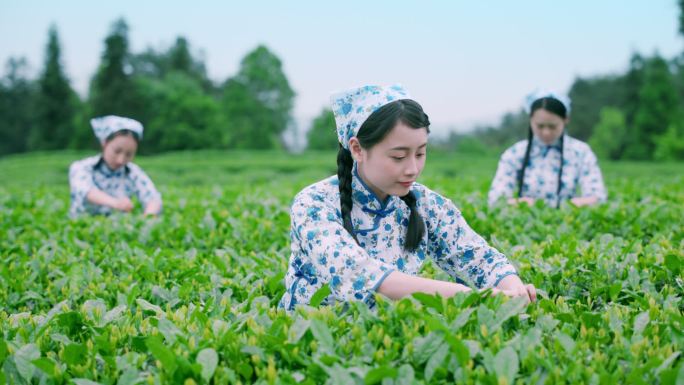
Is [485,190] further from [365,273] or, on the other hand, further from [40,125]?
[40,125]

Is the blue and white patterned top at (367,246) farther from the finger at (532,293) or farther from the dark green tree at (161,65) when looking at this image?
the dark green tree at (161,65)

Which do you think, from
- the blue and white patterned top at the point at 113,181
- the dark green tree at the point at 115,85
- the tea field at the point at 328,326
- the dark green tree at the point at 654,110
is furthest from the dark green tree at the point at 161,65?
the tea field at the point at 328,326

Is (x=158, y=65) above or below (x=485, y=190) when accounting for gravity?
above

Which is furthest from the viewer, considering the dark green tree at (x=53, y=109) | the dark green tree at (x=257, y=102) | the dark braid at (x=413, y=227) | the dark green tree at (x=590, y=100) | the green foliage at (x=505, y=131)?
the green foliage at (x=505, y=131)

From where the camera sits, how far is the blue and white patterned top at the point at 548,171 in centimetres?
585

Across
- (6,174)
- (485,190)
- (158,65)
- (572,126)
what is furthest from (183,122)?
(485,190)

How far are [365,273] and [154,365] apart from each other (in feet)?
2.69

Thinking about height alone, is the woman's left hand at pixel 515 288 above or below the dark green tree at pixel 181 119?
below

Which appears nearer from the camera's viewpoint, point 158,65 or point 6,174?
point 6,174

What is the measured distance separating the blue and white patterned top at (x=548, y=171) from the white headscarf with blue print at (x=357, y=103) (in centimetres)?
350

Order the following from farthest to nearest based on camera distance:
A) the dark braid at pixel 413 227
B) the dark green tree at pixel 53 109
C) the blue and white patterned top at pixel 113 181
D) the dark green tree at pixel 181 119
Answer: the dark green tree at pixel 53 109 → the dark green tree at pixel 181 119 → the blue and white patterned top at pixel 113 181 → the dark braid at pixel 413 227

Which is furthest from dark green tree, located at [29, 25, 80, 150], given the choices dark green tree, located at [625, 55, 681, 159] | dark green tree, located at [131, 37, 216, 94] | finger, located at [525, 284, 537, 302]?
finger, located at [525, 284, 537, 302]

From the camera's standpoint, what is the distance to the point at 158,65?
65.5m

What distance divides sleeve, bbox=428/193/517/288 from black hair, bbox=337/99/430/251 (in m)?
0.14
